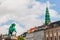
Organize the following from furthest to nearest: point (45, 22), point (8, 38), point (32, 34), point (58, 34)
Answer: point (45, 22)
point (32, 34)
point (8, 38)
point (58, 34)

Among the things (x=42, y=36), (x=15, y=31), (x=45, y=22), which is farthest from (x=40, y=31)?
(x=45, y=22)

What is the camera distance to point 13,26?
302ft

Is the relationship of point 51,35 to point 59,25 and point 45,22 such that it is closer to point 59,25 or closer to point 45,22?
point 59,25

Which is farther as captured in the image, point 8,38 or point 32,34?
point 32,34

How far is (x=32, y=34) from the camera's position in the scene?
320ft

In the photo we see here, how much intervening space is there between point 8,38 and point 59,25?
18777 mm

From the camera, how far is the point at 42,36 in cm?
8956

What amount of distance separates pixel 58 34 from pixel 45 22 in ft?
104

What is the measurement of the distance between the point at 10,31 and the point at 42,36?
39.4ft

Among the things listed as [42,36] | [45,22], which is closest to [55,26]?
[42,36]

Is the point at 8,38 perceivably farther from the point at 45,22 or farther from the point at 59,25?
the point at 45,22

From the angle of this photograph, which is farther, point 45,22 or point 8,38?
point 45,22

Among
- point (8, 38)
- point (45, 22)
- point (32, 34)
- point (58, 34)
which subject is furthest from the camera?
point (45, 22)

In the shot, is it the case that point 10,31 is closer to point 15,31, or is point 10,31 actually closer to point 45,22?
point 15,31
